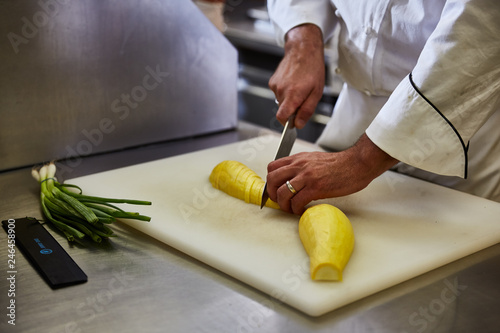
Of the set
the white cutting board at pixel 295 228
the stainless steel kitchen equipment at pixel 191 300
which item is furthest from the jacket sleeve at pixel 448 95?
the stainless steel kitchen equipment at pixel 191 300

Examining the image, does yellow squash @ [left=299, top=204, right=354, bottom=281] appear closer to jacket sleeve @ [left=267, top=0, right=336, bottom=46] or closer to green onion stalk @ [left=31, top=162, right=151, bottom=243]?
green onion stalk @ [left=31, top=162, right=151, bottom=243]

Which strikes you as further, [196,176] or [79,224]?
[196,176]

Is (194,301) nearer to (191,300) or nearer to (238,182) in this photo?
(191,300)

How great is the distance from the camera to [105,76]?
162cm

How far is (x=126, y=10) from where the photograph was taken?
1620 mm

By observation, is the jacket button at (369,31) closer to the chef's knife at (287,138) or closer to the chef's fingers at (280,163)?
the chef's knife at (287,138)

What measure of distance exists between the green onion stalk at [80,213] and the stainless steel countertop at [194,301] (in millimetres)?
33

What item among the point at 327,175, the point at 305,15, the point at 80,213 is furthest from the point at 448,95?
the point at 80,213

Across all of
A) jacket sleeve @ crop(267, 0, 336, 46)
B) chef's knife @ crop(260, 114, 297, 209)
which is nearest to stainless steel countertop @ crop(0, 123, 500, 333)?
chef's knife @ crop(260, 114, 297, 209)

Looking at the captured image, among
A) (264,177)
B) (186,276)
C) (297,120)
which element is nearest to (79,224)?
(186,276)

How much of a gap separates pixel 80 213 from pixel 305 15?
88cm

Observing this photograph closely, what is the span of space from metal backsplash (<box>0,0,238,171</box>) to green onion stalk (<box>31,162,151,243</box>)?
291 millimetres

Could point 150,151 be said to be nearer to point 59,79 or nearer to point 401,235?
point 59,79

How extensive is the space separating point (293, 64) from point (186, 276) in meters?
0.76
